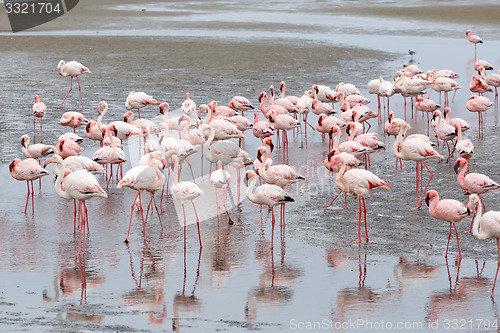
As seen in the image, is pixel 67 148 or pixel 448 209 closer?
pixel 448 209

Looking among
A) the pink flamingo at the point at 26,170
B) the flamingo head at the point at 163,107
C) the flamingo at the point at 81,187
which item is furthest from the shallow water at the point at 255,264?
the flamingo head at the point at 163,107

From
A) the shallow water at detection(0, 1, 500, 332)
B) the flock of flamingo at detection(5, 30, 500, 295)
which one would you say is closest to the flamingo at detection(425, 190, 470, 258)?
the flock of flamingo at detection(5, 30, 500, 295)

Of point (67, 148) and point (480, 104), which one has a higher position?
point (67, 148)

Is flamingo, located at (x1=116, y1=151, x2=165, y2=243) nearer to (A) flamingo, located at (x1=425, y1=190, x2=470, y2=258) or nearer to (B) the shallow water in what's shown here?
(B) the shallow water

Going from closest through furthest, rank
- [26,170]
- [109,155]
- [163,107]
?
[26,170] < [109,155] < [163,107]

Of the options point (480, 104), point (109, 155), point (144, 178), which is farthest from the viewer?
point (480, 104)

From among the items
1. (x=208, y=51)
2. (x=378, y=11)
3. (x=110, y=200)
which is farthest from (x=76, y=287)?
(x=378, y=11)

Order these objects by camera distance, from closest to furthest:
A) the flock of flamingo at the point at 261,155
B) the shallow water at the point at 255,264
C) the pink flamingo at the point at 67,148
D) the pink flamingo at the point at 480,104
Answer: the shallow water at the point at 255,264 → the flock of flamingo at the point at 261,155 → the pink flamingo at the point at 67,148 → the pink flamingo at the point at 480,104

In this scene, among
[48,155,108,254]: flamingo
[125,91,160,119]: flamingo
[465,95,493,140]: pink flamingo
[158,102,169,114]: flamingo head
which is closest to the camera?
[48,155,108,254]: flamingo

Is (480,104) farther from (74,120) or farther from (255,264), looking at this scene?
(255,264)

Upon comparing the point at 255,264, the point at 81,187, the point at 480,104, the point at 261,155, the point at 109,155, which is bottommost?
the point at 255,264

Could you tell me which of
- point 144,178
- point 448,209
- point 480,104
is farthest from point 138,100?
point 448,209

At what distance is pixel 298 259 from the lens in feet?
30.7

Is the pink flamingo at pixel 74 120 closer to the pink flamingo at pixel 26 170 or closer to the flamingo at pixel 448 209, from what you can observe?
Answer: the pink flamingo at pixel 26 170
